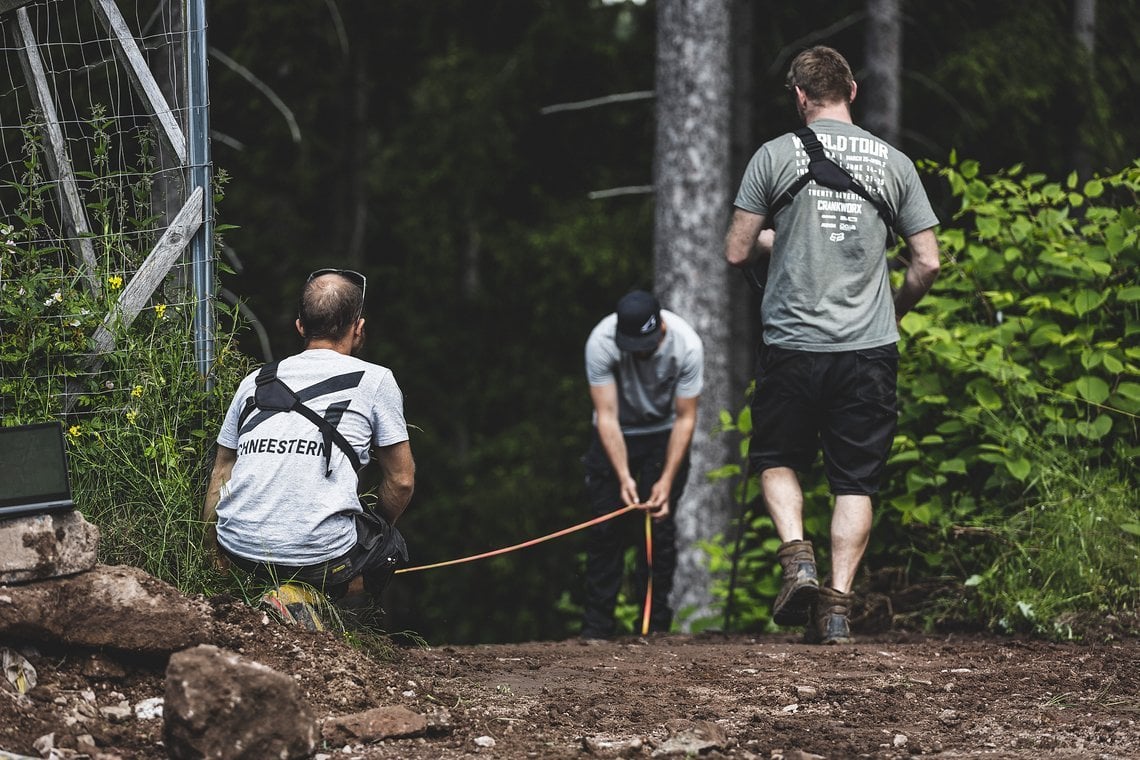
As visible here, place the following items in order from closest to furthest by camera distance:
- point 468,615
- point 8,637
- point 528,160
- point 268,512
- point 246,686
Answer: point 246,686 → point 8,637 → point 268,512 → point 528,160 → point 468,615

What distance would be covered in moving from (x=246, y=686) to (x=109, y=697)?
0.76 metres

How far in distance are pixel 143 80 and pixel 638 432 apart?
3216mm

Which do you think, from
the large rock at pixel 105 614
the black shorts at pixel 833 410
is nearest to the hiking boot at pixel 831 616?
the black shorts at pixel 833 410

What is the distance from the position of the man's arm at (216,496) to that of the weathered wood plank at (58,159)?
80 cm

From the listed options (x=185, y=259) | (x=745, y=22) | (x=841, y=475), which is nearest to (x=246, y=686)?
(x=185, y=259)

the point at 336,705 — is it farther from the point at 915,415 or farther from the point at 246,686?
the point at 915,415

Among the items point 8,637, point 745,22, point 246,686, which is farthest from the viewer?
point 745,22

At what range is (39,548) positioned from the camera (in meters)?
3.69

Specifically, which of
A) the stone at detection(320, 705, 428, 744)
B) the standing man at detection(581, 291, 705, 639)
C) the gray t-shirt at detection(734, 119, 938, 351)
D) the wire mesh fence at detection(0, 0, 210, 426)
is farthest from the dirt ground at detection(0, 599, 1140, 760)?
the standing man at detection(581, 291, 705, 639)

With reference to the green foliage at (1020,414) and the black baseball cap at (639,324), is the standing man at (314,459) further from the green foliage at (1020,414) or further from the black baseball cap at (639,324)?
the green foliage at (1020,414)

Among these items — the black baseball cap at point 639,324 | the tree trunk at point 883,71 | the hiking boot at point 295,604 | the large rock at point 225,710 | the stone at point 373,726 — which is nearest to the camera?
the large rock at point 225,710

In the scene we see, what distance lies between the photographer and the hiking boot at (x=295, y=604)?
13.6 ft

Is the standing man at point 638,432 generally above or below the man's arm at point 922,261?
below

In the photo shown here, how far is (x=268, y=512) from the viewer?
13.8 feet
